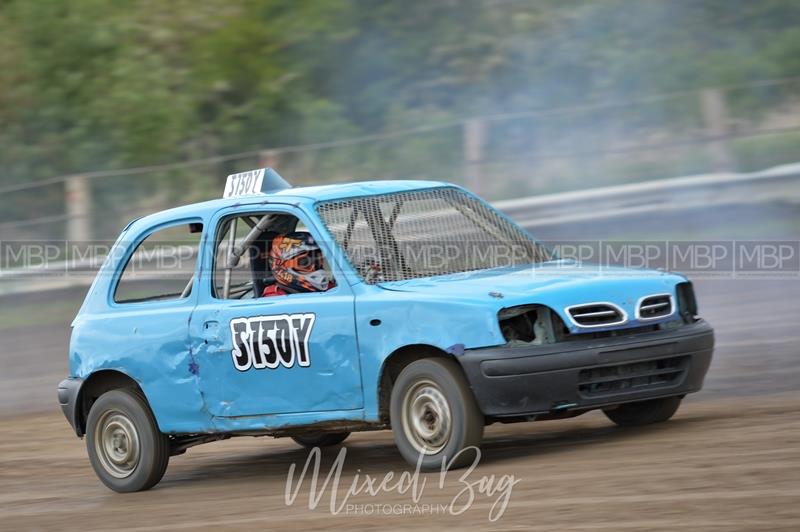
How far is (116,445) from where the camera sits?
805 centimetres

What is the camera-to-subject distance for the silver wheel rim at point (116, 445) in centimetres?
795

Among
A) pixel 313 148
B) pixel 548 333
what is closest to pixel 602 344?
pixel 548 333

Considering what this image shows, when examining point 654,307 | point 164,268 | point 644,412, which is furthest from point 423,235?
point 164,268

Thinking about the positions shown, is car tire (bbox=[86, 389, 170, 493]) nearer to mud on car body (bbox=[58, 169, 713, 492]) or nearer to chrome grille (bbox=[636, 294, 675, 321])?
mud on car body (bbox=[58, 169, 713, 492])

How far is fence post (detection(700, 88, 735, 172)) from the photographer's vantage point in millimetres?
15930

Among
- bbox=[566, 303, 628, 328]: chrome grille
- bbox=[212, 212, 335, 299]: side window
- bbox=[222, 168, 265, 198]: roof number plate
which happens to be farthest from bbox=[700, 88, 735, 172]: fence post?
bbox=[566, 303, 628, 328]: chrome grille

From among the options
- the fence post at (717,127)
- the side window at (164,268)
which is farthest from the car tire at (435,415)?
the fence post at (717,127)

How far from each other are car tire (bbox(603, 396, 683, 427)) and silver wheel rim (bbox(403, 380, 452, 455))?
142cm

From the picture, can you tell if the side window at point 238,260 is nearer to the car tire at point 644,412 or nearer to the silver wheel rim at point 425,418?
the silver wheel rim at point 425,418

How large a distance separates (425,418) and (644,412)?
156 cm

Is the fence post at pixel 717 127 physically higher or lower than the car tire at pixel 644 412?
higher

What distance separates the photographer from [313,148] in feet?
58.4

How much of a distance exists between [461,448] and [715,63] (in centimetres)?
1464

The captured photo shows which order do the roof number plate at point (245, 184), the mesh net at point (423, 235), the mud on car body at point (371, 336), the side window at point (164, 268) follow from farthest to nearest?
the side window at point (164, 268)
the roof number plate at point (245, 184)
the mesh net at point (423, 235)
the mud on car body at point (371, 336)
